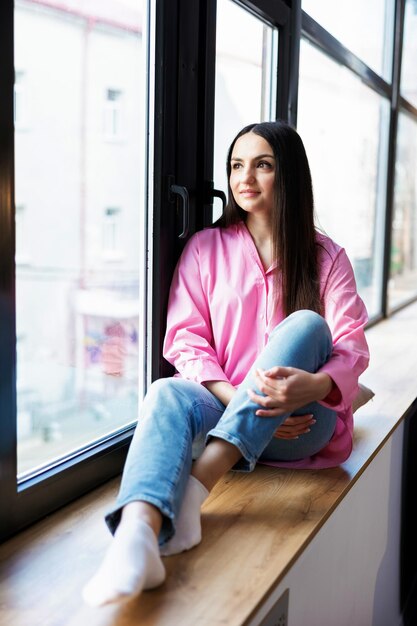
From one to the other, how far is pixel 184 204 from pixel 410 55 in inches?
128

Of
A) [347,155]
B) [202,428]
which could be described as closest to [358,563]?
[202,428]

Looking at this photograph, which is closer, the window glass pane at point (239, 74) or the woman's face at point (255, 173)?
the woman's face at point (255, 173)

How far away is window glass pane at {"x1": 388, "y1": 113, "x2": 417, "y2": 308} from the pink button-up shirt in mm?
2572

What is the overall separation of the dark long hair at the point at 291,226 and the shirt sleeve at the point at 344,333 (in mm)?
42

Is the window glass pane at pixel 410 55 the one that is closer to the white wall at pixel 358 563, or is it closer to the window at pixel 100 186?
the window at pixel 100 186

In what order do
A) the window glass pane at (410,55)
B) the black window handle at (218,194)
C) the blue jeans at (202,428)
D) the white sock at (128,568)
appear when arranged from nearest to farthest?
the white sock at (128,568), the blue jeans at (202,428), the black window handle at (218,194), the window glass pane at (410,55)

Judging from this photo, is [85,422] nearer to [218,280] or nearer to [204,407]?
[204,407]

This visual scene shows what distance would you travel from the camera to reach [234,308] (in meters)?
1.71

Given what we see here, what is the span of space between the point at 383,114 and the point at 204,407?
288 cm

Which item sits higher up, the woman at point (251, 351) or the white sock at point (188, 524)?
the woman at point (251, 351)

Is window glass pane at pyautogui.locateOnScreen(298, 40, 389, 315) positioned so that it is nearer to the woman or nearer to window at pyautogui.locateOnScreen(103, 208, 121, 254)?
the woman

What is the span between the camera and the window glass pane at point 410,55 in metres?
4.16

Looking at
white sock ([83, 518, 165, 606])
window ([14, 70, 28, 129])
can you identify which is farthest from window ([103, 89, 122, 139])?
white sock ([83, 518, 165, 606])

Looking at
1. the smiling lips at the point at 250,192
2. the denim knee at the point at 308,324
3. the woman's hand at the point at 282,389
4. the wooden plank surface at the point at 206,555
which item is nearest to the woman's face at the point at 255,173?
the smiling lips at the point at 250,192
